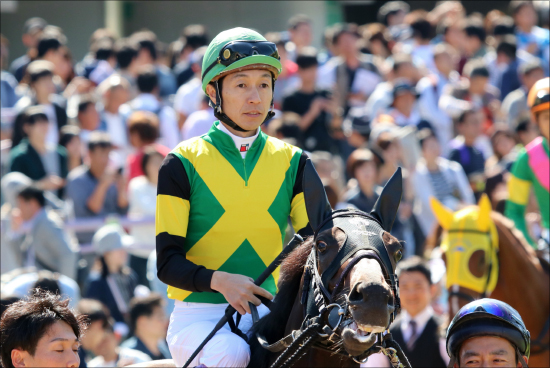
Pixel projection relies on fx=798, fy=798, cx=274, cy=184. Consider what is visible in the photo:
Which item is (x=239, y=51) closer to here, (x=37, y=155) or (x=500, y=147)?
(x=37, y=155)

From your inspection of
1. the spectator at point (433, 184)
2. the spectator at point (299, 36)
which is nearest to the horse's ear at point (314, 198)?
the spectator at point (433, 184)

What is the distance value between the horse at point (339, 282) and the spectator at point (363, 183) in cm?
467

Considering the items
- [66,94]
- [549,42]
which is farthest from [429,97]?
[66,94]

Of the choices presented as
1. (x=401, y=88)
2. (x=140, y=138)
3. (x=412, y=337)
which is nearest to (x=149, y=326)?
(x=412, y=337)

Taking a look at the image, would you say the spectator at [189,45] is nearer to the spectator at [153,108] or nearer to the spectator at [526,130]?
the spectator at [153,108]

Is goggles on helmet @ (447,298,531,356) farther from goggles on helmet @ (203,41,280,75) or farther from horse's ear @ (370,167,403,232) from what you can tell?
goggles on helmet @ (203,41,280,75)

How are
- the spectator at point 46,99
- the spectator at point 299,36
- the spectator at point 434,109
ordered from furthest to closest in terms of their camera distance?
the spectator at point 299,36
the spectator at point 434,109
the spectator at point 46,99

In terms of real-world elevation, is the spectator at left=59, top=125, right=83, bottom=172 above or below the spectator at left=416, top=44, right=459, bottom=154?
above

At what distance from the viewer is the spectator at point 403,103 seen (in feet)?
32.4

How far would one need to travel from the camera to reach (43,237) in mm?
7609

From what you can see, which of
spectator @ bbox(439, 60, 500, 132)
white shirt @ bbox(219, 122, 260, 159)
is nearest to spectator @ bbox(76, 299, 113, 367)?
white shirt @ bbox(219, 122, 260, 159)

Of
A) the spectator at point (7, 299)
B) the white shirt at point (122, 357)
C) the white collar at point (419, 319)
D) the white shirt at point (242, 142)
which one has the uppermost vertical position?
the white shirt at point (242, 142)

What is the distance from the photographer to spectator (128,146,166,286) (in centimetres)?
788

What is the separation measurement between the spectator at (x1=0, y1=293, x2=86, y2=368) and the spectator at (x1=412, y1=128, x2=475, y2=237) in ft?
18.9
